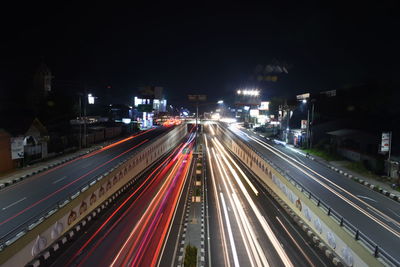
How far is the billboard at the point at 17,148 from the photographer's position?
28.4 m

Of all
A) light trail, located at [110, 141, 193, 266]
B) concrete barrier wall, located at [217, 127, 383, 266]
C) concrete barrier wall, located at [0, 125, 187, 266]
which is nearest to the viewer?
concrete barrier wall, located at [217, 127, 383, 266]

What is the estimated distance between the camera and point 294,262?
13320 millimetres

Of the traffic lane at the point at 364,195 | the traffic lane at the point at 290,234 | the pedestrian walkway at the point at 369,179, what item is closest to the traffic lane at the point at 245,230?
the traffic lane at the point at 290,234

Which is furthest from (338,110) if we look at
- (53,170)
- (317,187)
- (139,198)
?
(53,170)

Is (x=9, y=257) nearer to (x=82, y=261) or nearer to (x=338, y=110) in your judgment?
(x=82, y=261)

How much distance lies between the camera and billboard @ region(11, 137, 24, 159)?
28.4 m

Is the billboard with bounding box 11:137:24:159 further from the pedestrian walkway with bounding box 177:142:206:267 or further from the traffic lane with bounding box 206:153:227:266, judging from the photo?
the traffic lane with bounding box 206:153:227:266

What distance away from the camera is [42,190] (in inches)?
854

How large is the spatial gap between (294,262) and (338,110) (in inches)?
2170

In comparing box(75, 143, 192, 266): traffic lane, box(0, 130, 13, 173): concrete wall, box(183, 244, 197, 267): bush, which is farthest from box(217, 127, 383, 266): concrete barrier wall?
box(0, 130, 13, 173): concrete wall

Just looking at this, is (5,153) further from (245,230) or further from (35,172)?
(245,230)

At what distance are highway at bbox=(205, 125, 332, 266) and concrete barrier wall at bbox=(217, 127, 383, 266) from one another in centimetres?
87

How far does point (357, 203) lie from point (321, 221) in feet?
23.3

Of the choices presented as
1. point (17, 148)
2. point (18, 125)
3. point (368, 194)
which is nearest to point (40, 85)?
point (18, 125)
